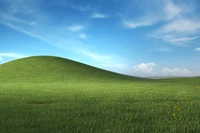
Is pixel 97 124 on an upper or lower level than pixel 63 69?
lower

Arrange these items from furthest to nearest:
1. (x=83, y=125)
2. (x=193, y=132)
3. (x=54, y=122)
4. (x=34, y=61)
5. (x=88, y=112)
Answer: (x=34, y=61)
(x=88, y=112)
(x=54, y=122)
(x=83, y=125)
(x=193, y=132)

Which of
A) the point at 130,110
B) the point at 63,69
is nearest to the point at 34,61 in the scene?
the point at 63,69

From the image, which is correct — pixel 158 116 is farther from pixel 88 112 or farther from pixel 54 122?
pixel 54 122

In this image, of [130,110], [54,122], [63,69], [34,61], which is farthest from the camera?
[34,61]

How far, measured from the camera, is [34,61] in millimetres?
80562

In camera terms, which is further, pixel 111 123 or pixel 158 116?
pixel 158 116

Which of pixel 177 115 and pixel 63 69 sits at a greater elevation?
pixel 63 69

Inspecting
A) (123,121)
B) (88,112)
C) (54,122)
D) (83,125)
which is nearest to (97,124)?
(83,125)

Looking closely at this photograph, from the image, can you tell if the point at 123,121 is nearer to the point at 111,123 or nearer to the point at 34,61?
the point at 111,123

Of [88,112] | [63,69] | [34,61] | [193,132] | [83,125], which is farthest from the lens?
[34,61]

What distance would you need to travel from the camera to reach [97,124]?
754cm

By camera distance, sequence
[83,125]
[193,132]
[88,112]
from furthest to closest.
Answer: [88,112] < [83,125] < [193,132]

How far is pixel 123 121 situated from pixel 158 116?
1699 millimetres

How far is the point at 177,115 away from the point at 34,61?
7584cm
